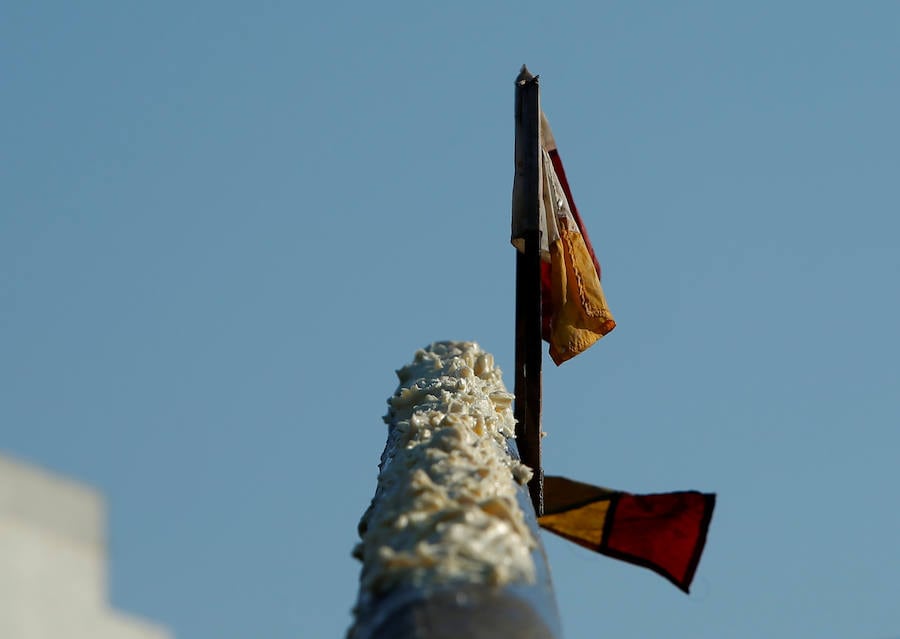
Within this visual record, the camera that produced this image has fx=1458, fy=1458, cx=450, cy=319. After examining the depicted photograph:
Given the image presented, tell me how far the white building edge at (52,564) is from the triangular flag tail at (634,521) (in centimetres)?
447

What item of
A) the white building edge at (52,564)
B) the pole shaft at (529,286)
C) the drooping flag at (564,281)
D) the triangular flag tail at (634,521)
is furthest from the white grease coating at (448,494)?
the white building edge at (52,564)

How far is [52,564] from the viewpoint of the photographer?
12938mm

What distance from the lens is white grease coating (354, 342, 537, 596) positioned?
5.12 m

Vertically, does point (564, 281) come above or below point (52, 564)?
above

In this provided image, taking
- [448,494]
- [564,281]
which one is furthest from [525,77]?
[448,494]

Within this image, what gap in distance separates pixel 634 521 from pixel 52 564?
534 cm

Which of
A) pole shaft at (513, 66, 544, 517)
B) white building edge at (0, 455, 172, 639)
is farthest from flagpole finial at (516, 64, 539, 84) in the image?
white building edge at (0, 455, 172, 639)

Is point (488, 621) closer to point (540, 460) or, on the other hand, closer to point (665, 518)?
point (540, 460)

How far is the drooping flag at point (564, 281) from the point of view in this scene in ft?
35.7

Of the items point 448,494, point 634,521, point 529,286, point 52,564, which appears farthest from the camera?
point 52,564

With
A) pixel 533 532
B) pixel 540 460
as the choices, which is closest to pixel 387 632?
pixel 533 532

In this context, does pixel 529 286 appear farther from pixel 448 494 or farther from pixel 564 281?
pixel 448 494

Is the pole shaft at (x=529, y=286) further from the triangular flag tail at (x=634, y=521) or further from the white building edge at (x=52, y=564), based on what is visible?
the white building edge at (x=52, y=564)

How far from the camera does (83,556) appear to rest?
13.0m
